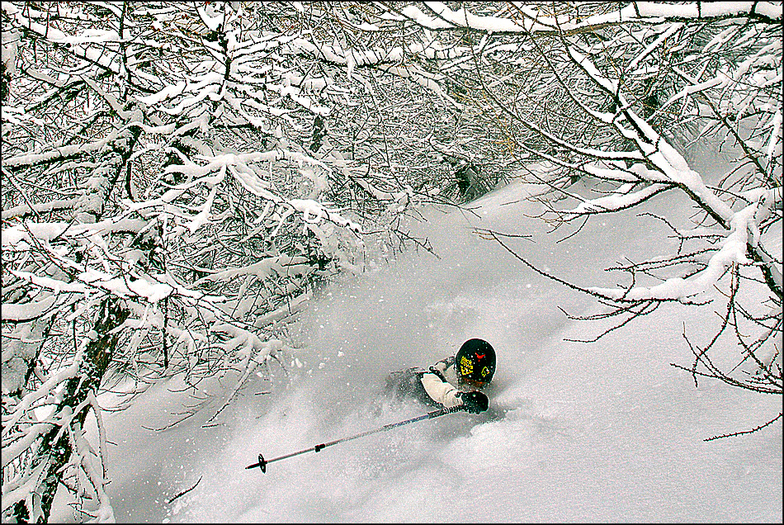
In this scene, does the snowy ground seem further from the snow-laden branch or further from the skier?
the snow-laden branch

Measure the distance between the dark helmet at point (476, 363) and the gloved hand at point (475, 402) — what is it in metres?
0.45

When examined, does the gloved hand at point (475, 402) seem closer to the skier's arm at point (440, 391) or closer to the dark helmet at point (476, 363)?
the skier's arm at point (440, 391)

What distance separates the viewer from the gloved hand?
4.38 m

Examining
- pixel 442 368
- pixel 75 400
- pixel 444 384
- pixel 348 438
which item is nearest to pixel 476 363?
pixel 444 384

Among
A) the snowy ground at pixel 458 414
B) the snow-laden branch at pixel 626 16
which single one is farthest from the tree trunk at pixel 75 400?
the snow-laden branch at pixel 626 16

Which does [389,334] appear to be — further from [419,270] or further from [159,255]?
[159,255]

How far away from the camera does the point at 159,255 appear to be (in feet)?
16.4

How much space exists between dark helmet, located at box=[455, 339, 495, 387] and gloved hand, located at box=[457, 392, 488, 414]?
0.45 m

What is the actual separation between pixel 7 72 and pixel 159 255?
194 cm

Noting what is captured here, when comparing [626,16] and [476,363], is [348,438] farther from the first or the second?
[626,16]

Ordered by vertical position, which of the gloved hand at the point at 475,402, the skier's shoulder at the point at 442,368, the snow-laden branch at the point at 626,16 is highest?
→ the snow-laden branch at the point at 626,16

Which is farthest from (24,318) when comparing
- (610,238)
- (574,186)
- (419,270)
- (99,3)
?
(574,186)

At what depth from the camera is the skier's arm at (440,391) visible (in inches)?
179

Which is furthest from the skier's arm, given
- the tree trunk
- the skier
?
A: the tree trunk
